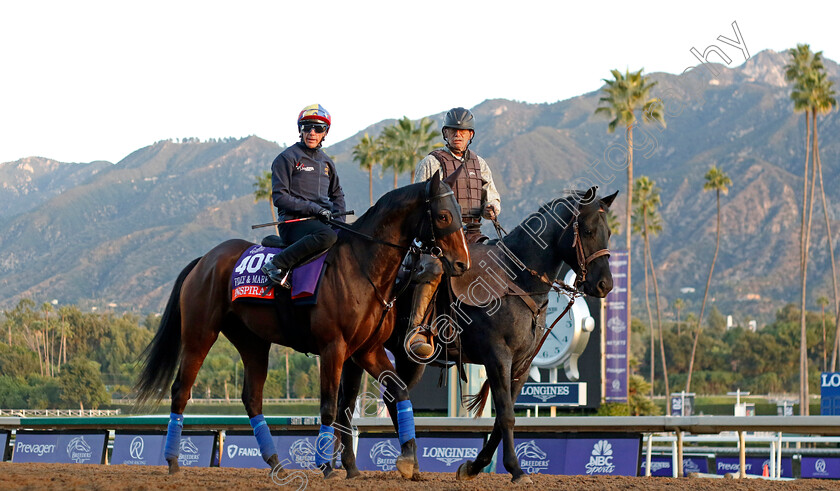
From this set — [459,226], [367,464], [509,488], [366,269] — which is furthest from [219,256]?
[367,464]

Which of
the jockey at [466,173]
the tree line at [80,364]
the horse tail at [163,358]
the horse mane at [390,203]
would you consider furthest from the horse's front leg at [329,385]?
the tree line at [80,364]

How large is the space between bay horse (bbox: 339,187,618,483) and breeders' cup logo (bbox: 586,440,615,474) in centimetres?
338

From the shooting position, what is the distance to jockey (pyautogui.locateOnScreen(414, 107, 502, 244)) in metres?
9.13

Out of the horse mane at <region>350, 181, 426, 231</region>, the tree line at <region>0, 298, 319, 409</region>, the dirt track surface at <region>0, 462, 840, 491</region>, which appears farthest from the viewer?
the tree line at <region>0, 298, 319, 409</region>

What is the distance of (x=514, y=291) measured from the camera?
841 centimetres

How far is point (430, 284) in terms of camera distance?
8.34 m

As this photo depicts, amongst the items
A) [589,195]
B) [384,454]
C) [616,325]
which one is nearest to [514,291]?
[589,195]

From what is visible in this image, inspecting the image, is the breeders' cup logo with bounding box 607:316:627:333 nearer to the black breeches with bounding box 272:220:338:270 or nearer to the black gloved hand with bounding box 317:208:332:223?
the black gloved hand with bounding box 317:208:332:223

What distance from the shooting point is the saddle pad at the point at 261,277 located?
7906 mm

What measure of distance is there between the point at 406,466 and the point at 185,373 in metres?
2.56

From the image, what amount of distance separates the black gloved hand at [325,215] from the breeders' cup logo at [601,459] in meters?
5.32

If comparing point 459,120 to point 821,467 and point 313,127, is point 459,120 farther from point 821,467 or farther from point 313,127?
point 821,467

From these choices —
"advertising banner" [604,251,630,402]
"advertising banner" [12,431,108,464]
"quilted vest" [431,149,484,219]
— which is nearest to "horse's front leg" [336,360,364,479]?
"quilted vest" [431,149,484,219]

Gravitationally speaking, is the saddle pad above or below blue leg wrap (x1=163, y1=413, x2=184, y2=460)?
above
